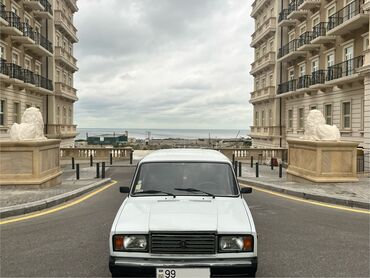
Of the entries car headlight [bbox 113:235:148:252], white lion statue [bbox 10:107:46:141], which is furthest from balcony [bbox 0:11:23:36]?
car headlight [bbox 113:235:148:252]

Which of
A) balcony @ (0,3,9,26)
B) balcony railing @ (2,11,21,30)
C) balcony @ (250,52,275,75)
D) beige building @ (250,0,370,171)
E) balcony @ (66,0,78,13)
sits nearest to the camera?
beige building @ (250,0,370,171)

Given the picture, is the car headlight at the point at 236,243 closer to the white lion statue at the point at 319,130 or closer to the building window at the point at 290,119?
the white lion statue at the point at 319,130

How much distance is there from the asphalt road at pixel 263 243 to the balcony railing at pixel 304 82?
80.9 ft

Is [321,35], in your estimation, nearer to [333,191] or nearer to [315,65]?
[315,65]

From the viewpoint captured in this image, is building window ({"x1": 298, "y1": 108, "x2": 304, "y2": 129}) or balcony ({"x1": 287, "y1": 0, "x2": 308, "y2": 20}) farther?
building window ({"x1": 298, "y1": 108, "x2": 304, "y2": 129})

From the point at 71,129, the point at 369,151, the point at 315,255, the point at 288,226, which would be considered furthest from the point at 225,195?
the point at 71,129

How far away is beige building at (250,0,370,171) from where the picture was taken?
78.9 feet

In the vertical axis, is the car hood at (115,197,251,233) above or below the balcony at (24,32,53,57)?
below

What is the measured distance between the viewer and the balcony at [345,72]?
2389cm

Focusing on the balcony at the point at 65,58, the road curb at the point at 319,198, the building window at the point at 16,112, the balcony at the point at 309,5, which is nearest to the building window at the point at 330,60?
the balcony at the point at 309,5

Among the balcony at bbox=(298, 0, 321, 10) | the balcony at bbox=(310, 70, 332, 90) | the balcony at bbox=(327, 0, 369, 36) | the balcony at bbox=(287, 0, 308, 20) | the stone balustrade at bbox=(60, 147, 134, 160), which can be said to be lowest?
the stone balustrade at bbox=(60, 147, 134, 160)

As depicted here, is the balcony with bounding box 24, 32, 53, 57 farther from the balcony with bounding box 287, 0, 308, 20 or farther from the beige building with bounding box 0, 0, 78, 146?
the balcony with bounding box 287, 0, 308, 20

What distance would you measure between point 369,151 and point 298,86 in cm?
1498

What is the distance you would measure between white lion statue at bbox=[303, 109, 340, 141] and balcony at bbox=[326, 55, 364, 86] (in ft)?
31.1
